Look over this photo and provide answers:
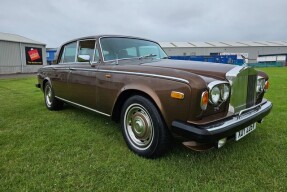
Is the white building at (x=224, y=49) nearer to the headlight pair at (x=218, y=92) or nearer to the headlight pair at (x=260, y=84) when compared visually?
the headlight pair at (x=260, y=84)

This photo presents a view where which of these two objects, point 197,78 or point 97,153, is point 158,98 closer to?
point 197,78

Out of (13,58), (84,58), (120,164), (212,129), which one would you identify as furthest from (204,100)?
(13,58)

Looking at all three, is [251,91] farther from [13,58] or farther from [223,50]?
[223,50]

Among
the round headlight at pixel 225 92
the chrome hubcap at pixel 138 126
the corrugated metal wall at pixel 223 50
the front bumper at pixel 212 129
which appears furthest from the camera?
the corrugated metal wall at pixel 223 50

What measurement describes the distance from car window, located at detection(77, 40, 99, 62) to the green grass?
A: 1216 millimetres

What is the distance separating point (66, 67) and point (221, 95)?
10.1ft

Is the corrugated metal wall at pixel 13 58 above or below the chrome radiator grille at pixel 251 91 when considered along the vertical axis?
above

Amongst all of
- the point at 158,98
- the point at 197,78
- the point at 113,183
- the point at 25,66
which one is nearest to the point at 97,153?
the point at 113,183

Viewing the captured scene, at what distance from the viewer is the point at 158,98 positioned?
2.49 m

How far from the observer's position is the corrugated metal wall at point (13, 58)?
20922mm

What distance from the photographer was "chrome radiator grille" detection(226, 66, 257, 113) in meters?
2.54

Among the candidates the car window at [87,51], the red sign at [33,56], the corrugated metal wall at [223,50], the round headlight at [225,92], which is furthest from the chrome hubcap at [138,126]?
the corrugated metal wall at [223,50]

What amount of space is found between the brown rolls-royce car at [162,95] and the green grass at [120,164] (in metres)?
0.30

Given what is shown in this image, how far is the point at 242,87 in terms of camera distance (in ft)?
8.79
